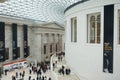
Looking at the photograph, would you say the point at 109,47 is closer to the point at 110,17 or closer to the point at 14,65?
the point at 110,17

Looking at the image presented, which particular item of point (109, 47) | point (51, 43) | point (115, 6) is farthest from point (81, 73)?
point (51, 43)

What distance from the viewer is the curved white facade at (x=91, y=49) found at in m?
13.5

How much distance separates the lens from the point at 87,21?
643 inches

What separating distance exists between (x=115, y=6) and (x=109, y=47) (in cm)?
358

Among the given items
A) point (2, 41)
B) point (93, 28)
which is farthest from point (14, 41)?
point (93, 28)

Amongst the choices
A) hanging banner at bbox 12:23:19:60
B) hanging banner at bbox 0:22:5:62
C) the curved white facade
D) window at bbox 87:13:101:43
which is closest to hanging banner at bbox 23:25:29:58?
hanging banner at bbox 12:23:19:60

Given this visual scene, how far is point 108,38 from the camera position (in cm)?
1391

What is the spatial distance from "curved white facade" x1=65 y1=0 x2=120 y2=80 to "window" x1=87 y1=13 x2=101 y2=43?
1.01 feet

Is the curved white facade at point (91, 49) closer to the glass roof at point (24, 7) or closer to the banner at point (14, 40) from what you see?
the banner at point (14, 40)

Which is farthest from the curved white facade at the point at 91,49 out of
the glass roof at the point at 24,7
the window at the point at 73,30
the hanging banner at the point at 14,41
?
the glass roof at the point at 24,7

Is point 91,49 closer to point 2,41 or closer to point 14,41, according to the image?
point 2,41

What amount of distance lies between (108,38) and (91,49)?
2351 mm

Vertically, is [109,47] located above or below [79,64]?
above

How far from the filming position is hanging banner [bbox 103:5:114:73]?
13.6m
